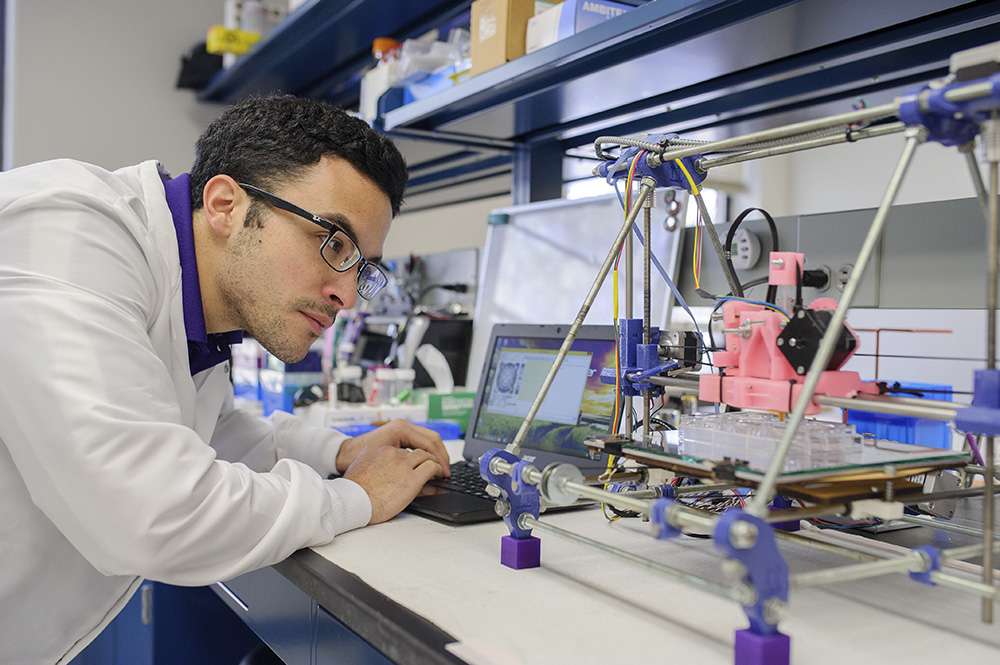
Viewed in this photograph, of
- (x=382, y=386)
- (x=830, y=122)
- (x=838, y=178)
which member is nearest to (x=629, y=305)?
(x=830, y=122)

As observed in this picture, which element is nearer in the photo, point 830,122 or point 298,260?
point 830,122

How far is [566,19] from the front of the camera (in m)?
1.47

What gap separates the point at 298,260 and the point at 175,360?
0.72 ft

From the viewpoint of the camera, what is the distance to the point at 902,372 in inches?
57.1

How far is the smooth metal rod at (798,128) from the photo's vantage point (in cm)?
62

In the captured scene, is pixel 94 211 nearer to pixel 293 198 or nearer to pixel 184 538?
pixel 293 198

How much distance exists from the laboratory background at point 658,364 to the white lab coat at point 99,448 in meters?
0.09

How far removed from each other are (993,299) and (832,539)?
1.46 ft

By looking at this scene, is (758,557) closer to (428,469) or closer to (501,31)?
(428,469)

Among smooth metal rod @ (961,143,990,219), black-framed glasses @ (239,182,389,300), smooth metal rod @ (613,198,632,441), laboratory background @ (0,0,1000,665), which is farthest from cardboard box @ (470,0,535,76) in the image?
smooth metal rod @ (961,143,990,219)

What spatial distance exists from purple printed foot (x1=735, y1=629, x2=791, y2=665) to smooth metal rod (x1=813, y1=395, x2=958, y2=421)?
21 centimetres

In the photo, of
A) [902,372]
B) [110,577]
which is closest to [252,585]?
[110,577]

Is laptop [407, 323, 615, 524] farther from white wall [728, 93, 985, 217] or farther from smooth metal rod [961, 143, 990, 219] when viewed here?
white wall [728, 93, 985, 217]

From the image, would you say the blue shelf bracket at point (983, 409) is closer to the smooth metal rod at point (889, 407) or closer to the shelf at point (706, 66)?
the smooth metal rod at point (889, 407)
